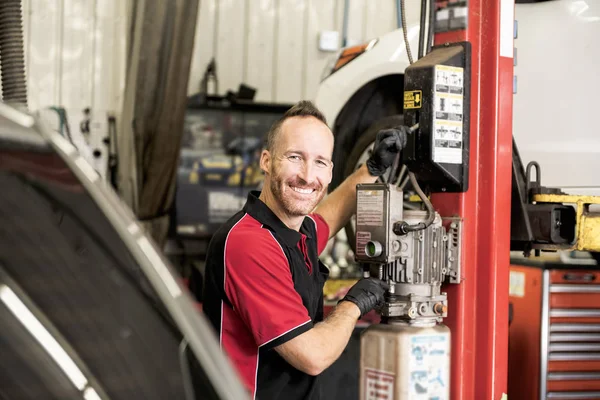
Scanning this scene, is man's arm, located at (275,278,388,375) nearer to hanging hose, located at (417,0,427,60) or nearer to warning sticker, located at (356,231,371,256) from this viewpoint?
warning sticker, located at (356,231,371,256)

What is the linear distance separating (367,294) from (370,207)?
0.25 m

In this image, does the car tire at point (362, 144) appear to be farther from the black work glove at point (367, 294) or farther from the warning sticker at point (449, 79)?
the black work glove at point (367, 294)

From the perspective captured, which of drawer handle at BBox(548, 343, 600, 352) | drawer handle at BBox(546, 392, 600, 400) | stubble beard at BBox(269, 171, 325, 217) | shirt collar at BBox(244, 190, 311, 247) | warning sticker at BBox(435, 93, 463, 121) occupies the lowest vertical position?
drawer handle at BBox(546, 392, 600, 400)

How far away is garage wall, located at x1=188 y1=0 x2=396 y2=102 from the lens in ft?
25.0

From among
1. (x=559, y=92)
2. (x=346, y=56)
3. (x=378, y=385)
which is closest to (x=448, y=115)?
(x=378, y=385)

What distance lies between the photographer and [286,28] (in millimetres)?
7852

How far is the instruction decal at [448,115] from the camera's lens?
89.1 inches

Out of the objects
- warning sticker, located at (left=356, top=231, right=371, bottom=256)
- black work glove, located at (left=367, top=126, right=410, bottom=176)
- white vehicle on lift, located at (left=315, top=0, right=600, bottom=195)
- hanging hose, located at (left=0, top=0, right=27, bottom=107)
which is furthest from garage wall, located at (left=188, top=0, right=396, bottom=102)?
warning sticker, located at (left=356, top=231, right=371, bottom=256)

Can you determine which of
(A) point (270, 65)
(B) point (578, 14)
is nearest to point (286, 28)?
(A) point (270, 65)

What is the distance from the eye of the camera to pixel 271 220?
7.38ft

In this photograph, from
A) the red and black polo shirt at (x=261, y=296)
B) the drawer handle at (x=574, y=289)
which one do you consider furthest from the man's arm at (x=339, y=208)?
the drawer handle at (x=574, y=289)

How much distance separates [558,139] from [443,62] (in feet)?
3.20

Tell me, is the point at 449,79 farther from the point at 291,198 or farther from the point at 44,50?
the point at 44,50

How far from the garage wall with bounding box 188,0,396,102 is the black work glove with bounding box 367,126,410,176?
5.35m
